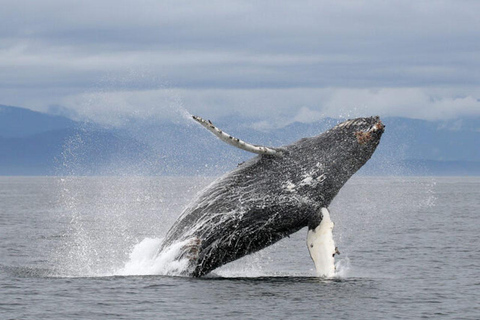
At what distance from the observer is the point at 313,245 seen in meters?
18.4

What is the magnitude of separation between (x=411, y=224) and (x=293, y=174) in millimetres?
30310

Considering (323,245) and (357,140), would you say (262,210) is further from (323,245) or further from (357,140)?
(357,140)

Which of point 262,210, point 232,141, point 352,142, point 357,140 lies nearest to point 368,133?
point 357,140

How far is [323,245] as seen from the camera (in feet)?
60.0

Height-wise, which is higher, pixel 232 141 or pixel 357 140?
pixel 357 140

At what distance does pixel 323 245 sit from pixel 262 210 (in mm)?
1479

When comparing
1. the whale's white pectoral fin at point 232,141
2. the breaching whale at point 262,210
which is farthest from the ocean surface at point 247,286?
the whale's white pectoral fin at point 232,141

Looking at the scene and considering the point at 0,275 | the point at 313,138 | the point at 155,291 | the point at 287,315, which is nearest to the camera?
the point at 287,315

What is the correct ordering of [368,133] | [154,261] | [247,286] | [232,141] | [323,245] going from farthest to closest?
[154,261]
[368,133]
[247,286]
[323,245]
[232,141]

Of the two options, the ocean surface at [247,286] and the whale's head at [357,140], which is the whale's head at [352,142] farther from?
the ocean surface at [247,286]

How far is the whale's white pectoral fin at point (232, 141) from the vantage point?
17.0m

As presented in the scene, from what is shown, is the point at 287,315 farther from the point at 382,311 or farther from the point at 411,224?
the point at 411,224

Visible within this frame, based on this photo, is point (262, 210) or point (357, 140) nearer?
point (262, 210)

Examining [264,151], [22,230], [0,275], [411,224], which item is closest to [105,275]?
[0,275]
